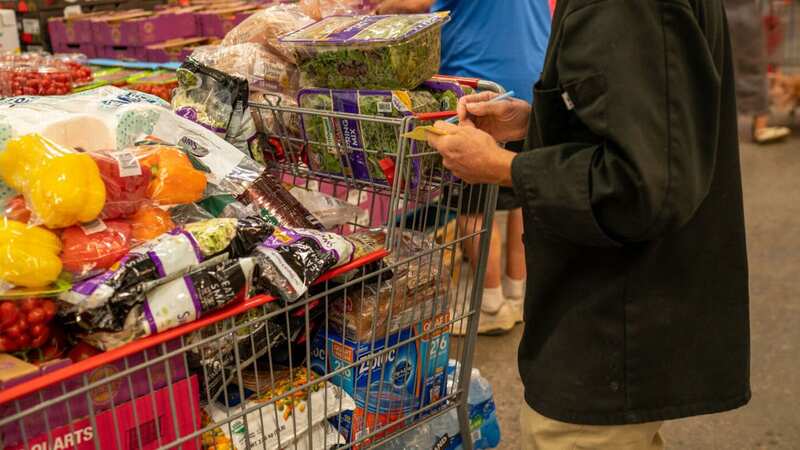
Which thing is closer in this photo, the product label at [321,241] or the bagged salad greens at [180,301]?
the bagged salad greens at [180,301]

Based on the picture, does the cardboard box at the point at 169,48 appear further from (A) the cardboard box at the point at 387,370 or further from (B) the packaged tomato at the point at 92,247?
(B) the packaged tomato at the point at 92,247

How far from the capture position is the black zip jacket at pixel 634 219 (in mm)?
1092

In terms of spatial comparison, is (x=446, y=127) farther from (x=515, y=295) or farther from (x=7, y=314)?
(x=515, y=295)

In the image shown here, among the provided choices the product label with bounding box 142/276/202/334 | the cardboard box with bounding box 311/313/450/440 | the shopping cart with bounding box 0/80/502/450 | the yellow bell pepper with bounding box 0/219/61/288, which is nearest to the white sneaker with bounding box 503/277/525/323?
the shopping cart with bounding box 0/80/502/450

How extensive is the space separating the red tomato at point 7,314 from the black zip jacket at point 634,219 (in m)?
0.75

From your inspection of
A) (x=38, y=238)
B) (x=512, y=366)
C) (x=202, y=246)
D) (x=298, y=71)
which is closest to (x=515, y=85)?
(x=512, y=366)

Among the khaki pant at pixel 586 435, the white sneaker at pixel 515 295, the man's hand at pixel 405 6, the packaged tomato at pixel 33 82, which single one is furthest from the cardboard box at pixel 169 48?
the khaki pant at pixel 586 435

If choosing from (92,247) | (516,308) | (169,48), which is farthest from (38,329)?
(169,48)

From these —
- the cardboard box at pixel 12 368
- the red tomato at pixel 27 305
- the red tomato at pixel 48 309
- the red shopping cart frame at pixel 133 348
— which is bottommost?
the cardboard box at pixel 12 368

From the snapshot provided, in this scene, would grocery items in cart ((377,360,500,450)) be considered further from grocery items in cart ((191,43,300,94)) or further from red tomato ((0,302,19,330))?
red tomato ((0,302,19,330))

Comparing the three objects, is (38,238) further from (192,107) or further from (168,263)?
(192,107)

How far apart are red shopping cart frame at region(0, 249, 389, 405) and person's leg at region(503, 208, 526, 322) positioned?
1.96 m

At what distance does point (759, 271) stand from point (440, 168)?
8.65 feet

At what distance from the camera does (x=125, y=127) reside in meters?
1.48
